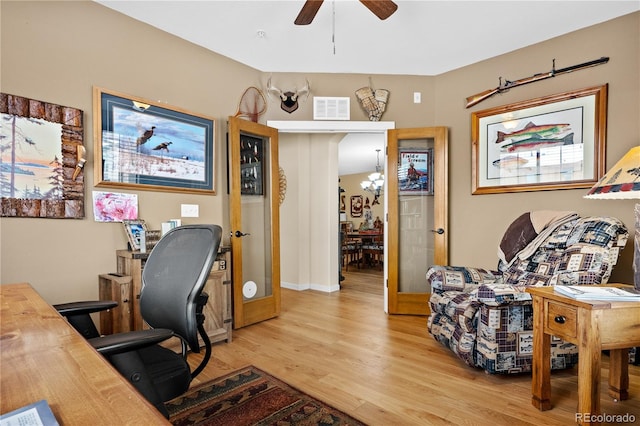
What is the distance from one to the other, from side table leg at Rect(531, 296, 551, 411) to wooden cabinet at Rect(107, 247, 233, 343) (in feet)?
6.76

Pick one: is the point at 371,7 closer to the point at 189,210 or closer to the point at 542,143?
the point at 542,143

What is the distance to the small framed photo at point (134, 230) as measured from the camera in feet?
8.19

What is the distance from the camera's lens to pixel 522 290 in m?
2.11

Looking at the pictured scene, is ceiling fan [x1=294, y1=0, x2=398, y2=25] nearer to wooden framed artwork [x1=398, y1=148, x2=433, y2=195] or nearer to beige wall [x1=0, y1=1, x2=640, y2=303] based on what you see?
beige wall [x1=0, y1=1, x2=640, y2=303]

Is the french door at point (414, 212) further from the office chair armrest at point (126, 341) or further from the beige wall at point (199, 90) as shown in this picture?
the office chair armrest at point (126, 341)

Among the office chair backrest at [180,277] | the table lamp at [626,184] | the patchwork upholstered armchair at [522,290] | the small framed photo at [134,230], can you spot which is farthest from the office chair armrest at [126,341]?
the table lamp at [626,184]

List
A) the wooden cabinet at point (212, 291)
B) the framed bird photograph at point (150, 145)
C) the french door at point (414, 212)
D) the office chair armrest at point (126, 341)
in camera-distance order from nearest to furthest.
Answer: the office chair armrest at point (126, 341) → the wooden cabinet at point (212, 291) → the framed bird photograph at point (150, 145) → the french door at point (414, 212)

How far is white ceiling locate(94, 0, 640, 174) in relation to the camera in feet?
8.43

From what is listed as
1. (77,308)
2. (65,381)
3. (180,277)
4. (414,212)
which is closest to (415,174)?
(414,212)

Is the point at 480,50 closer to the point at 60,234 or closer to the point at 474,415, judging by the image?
the point at 474,415

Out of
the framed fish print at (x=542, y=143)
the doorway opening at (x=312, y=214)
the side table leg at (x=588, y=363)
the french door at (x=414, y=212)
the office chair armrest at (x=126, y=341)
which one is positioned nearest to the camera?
the office chair armrest at (x=126, y=341)

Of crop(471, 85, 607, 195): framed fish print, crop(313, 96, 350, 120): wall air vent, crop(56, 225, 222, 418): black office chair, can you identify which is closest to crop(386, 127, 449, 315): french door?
crop(471, 85, 607, 195): framed fish print

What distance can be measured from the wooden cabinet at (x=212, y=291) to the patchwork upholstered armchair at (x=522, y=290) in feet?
5.68

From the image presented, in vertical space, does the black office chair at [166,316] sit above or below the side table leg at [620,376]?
above
